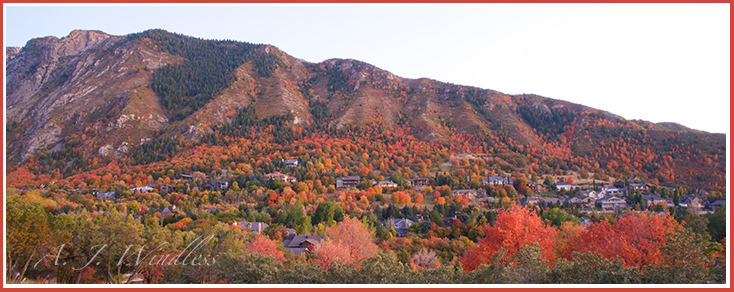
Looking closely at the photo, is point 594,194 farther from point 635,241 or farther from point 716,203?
point 635,241

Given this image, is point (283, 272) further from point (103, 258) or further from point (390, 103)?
point (390, 103)

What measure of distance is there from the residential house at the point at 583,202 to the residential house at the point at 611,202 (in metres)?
1.23

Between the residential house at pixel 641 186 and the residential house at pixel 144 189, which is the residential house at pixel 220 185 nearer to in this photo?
the residential house at pixel 144 189

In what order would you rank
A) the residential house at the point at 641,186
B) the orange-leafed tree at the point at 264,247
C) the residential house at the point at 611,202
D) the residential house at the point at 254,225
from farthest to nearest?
the residential house at the point at 641,186
the residential house at the point at 611,202
the residential house at the point at 254,225
the orange-leafed tree at the point at 264,247

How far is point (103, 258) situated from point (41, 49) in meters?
240

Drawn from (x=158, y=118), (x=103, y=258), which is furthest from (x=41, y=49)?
(x=103, y=258)

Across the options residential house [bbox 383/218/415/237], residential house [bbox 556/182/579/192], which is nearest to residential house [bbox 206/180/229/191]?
residential house [bbox 383/218/415/237]

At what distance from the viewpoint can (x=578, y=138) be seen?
130500mm

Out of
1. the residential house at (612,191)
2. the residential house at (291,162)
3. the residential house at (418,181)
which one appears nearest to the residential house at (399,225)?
the residential house at (418,181)

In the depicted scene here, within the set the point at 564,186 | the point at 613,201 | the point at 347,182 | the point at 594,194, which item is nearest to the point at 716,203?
the point at 613,201

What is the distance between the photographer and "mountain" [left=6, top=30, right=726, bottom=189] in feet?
369

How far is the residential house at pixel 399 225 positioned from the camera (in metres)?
50.9

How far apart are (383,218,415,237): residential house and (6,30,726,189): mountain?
6817 cm

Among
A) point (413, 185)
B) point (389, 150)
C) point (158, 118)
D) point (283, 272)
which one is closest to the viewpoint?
point (283, 272)
